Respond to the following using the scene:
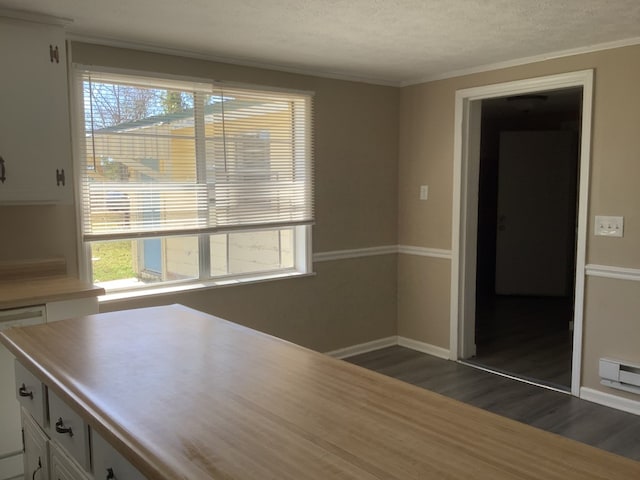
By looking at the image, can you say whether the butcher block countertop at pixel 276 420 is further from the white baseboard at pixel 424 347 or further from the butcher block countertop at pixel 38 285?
the white baseboard at pixel 424 347

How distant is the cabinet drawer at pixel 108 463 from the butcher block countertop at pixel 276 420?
86mm

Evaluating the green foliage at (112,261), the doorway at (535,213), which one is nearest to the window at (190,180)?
the green foliage at (112,261)

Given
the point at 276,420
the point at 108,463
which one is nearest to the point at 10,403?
the point at 108,463

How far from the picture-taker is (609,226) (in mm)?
3543

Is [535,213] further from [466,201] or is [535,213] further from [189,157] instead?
[189,157]

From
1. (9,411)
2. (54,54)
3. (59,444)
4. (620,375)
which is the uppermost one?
(54,54)

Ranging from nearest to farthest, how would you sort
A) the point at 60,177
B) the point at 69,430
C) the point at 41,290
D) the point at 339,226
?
the point at 69,430, the point at 41,290, the point at 60,177, the point at 339,226

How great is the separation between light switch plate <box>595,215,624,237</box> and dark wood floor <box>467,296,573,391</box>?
1131 mm

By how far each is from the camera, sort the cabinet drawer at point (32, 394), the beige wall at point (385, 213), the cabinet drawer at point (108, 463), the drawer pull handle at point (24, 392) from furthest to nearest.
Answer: the beige wall at point (385, 213) < the drawer pull handle at point (24, 392) < the cabinet drawer at point (32, 394) < the cabinet drawer at point (108, 463)

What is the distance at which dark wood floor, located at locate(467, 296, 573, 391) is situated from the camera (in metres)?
4.29

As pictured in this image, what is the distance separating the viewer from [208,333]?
1.92m

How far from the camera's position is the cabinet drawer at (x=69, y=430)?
1.43m

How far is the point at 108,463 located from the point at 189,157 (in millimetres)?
2615

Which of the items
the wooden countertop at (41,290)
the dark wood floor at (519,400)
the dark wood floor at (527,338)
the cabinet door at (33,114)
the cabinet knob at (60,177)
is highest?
the cabinet door at (33,114)
